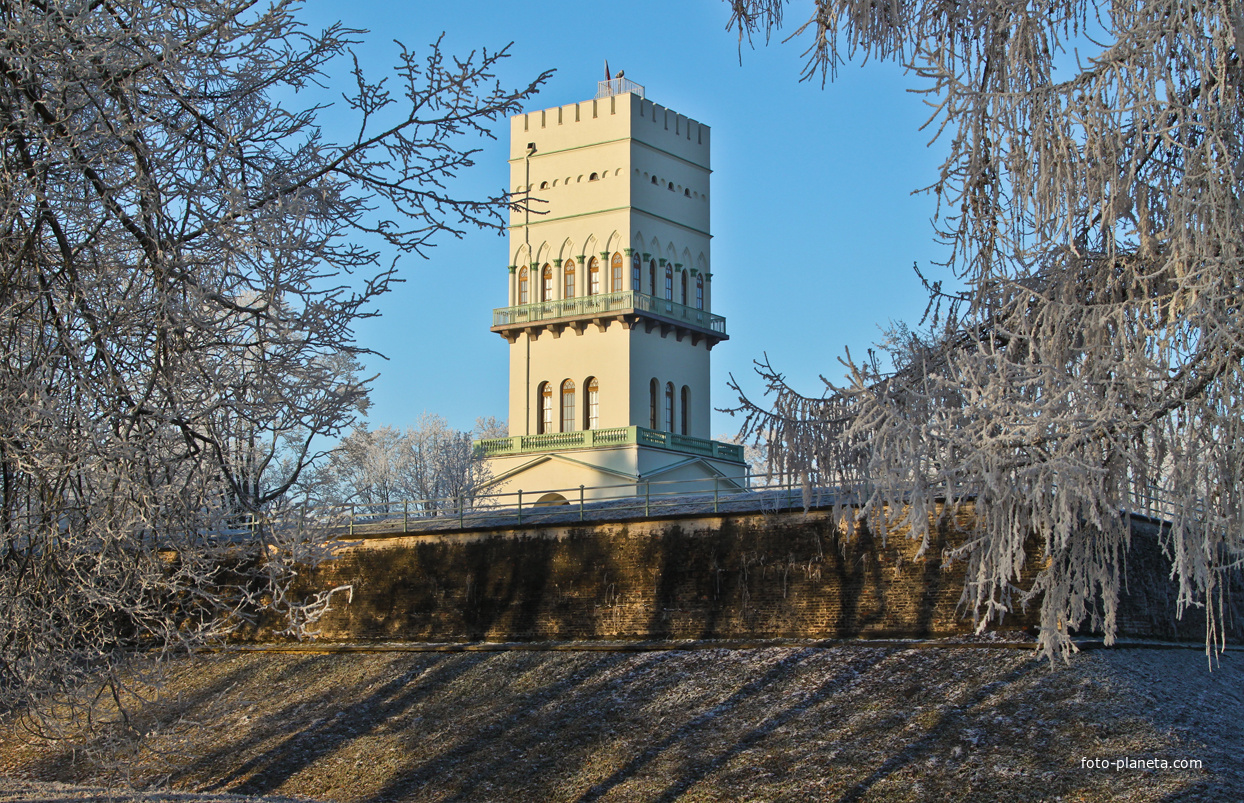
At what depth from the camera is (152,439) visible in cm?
635

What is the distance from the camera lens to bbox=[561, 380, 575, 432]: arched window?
31.9 m

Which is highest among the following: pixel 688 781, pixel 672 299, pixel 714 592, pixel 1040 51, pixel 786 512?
pixel 672 299

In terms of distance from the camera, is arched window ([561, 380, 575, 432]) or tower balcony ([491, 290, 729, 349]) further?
arched window ([561, 380, 575, 432])

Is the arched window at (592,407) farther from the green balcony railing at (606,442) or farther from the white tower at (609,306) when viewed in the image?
the green balcony railing at (606,442)

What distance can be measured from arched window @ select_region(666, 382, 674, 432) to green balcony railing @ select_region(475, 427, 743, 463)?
18.7 inches

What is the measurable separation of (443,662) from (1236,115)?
1567 cm

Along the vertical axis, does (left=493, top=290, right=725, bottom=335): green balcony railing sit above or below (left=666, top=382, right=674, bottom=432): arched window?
above

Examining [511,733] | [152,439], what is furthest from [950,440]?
[511,733]

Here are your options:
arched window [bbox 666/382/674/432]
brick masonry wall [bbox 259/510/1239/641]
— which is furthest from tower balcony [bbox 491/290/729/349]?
brick masonry wall [bbox 259/510/1239/641]

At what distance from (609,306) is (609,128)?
4884 mm

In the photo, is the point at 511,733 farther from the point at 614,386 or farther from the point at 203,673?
the point at 614,386

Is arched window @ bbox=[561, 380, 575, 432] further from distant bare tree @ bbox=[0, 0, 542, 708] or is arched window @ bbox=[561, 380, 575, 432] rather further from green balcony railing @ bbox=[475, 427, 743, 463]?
distant bare tree @ bbox=[0, 0, 542, 708]

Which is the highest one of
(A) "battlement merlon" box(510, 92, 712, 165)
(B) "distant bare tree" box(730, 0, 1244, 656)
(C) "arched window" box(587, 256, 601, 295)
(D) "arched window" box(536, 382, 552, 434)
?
(A) "battlement merlon" box(510, 92, 712, 165)

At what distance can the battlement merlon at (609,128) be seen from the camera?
31703mm
